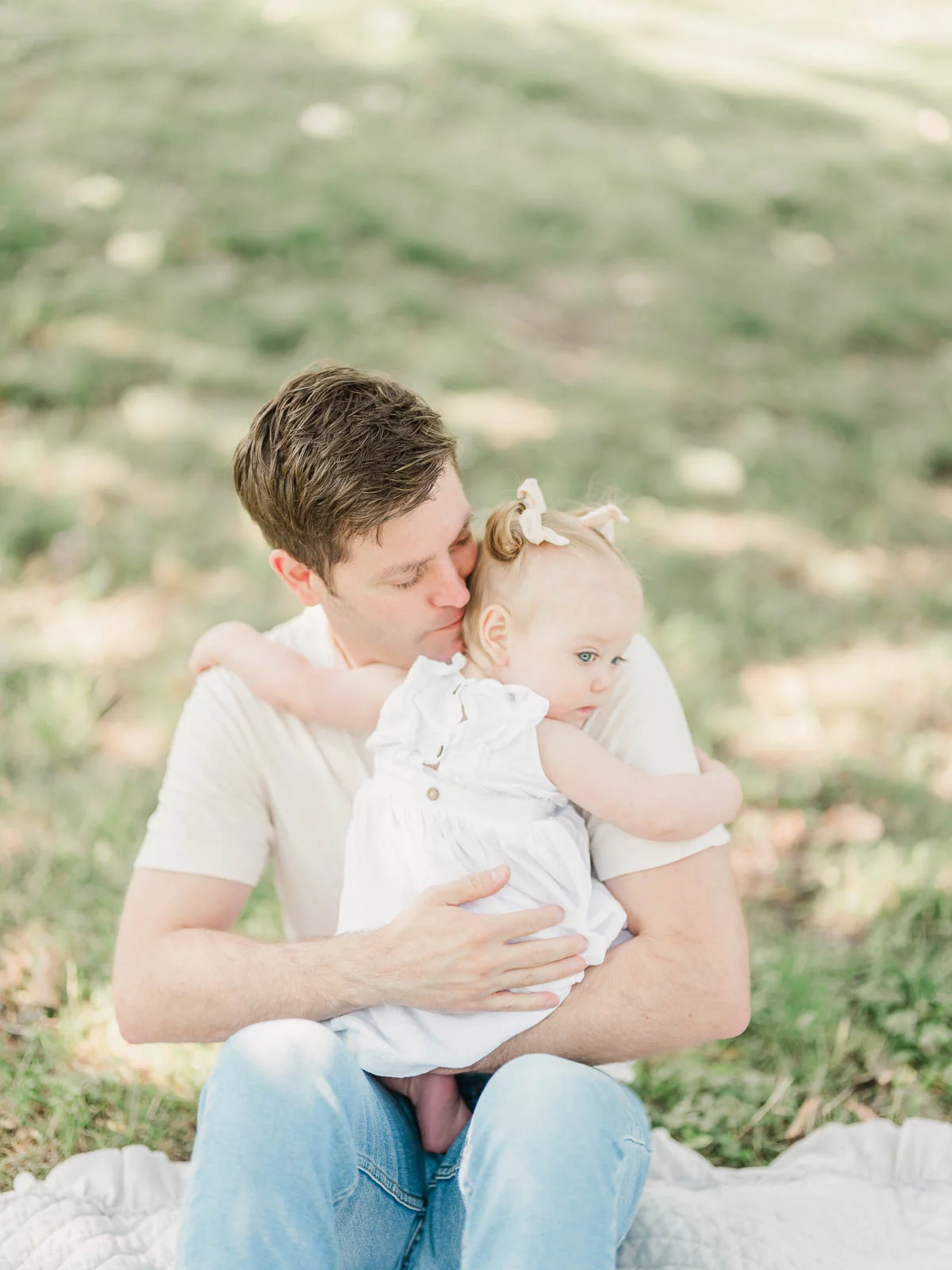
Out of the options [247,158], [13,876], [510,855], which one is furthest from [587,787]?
[247,158]

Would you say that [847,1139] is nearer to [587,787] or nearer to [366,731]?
[587,787]

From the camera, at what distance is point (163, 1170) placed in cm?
252

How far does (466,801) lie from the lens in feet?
7.16

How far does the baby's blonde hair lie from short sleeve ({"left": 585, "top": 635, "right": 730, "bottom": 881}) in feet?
0.72

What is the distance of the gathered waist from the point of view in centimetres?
217

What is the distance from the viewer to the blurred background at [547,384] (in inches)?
123

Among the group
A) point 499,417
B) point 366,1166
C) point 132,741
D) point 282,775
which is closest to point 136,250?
point 499,417

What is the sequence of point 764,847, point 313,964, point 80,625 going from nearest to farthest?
1. point 313,964
2. point 764,847
3. point 80,625

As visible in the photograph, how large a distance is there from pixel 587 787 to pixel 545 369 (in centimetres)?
384

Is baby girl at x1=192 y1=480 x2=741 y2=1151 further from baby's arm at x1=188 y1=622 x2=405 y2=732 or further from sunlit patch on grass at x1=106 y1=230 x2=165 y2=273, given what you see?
sunlit patch on grass at x1=106 y1=230 x2=165 y2=273

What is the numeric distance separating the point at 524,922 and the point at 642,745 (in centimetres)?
37

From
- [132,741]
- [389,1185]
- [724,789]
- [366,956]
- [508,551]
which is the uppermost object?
[508,551]

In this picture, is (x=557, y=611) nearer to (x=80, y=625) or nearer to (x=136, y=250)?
(x=80, y=625)

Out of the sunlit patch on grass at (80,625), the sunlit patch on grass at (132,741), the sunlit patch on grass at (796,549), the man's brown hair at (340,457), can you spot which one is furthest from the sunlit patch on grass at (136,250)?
the man's brown hair at (340,457)
